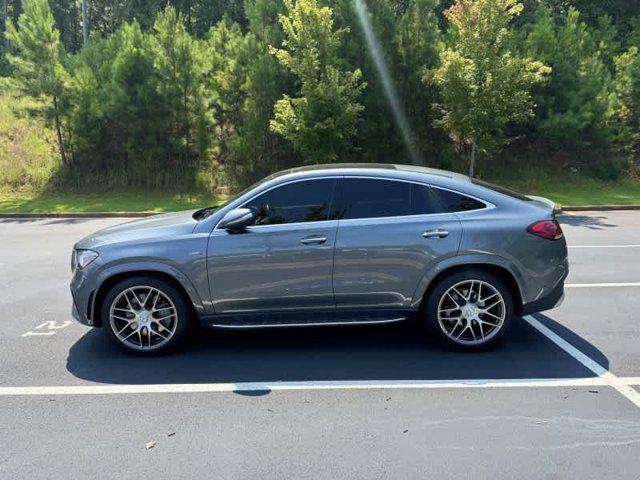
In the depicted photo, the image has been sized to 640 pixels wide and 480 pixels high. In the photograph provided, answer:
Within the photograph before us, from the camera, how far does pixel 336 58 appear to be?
1797 centimetres

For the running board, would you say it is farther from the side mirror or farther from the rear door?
the side mirror

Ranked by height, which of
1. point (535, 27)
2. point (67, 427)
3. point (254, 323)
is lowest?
point (67, 427)

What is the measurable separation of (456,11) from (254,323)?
14.4 metres

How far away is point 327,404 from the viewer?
414 centimetres

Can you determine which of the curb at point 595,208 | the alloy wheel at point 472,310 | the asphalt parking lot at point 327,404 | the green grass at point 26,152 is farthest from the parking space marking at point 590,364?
the green grass at point 26,152

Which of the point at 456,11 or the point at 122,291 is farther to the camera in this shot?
the point at 456,11

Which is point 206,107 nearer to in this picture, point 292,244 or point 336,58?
point 336,58

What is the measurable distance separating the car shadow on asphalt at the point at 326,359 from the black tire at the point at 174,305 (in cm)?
9

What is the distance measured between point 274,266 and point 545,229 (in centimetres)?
246

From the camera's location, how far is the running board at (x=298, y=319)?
5.01 m

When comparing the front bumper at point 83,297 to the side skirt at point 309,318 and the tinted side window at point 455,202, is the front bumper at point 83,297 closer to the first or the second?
the side skirt at point 309,318

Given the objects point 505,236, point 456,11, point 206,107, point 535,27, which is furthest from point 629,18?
point 505,236

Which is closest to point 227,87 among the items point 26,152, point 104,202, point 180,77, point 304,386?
point 180,77

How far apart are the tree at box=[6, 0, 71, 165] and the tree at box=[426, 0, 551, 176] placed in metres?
12.8
